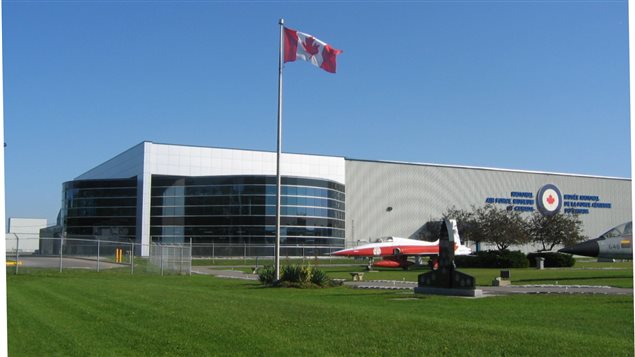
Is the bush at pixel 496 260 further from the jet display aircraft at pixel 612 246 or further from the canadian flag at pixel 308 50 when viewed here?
the canadian flag at pixel 308 50

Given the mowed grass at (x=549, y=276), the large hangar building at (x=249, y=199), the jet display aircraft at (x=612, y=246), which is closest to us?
the mowed grass at (x=549, y=276)

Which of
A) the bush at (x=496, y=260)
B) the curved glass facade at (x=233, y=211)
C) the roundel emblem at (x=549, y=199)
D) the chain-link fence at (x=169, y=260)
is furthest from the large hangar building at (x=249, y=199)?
the bush at (x=496, y=260)

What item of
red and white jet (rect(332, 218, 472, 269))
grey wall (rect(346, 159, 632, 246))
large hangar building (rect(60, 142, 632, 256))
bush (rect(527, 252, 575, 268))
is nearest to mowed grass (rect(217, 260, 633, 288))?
red and white jet (rect(332, 218, 472, 269))

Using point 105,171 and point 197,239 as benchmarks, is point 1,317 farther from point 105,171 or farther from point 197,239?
point 105,171

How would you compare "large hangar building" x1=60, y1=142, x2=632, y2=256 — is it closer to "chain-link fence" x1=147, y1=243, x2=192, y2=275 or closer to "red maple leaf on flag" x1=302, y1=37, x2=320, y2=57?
"chain-link fence" x1=147, y1=243, x2=192, y2=275

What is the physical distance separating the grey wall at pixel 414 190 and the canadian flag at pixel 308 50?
45.4 m

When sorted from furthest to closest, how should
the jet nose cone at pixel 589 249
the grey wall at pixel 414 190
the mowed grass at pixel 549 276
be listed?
the grey wall at pixel 414 190, the jet nose cone at pixel 589 249, the mowed grass at pixel 549 276

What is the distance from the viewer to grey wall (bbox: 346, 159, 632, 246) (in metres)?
76.6

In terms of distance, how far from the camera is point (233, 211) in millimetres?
65750

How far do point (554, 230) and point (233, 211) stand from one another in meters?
35.9

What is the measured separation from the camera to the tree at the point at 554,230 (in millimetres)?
76312

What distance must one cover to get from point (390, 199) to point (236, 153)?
18.4 meters

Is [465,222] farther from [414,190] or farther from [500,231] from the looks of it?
[414,190]

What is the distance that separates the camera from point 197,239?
65875mm
